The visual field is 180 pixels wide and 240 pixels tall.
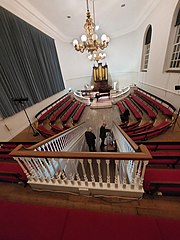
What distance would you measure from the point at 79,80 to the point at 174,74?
29.9ft

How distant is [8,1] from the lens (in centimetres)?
450

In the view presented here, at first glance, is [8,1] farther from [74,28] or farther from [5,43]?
[74,28]

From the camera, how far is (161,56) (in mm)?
5895

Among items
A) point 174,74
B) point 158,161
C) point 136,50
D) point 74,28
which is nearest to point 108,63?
point 136,50

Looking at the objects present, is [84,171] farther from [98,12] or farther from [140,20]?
[140,20]

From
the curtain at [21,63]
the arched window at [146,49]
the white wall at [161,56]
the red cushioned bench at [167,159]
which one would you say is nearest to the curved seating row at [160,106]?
the white wall at [161,56]

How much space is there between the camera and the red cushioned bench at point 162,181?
4.97 feet

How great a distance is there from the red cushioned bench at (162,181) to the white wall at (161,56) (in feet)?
14.1

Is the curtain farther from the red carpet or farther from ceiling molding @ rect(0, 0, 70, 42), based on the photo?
the red carpet

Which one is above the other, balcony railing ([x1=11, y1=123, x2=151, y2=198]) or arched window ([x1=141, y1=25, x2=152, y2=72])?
arched window ([x1=141, y1=25, x2=152, y2=72])

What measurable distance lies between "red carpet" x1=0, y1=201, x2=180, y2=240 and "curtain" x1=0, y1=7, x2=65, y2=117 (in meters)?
4.25

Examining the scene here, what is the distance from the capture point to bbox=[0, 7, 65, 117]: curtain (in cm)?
440

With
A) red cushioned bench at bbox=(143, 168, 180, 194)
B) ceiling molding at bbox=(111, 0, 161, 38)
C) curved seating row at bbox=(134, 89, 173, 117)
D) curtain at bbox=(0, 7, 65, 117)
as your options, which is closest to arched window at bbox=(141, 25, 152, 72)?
ceiling molding at bbox=(111, 0, 161, 38)

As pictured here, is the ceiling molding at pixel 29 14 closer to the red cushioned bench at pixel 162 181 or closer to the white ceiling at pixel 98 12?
the white ceiling at pixel 98 12
